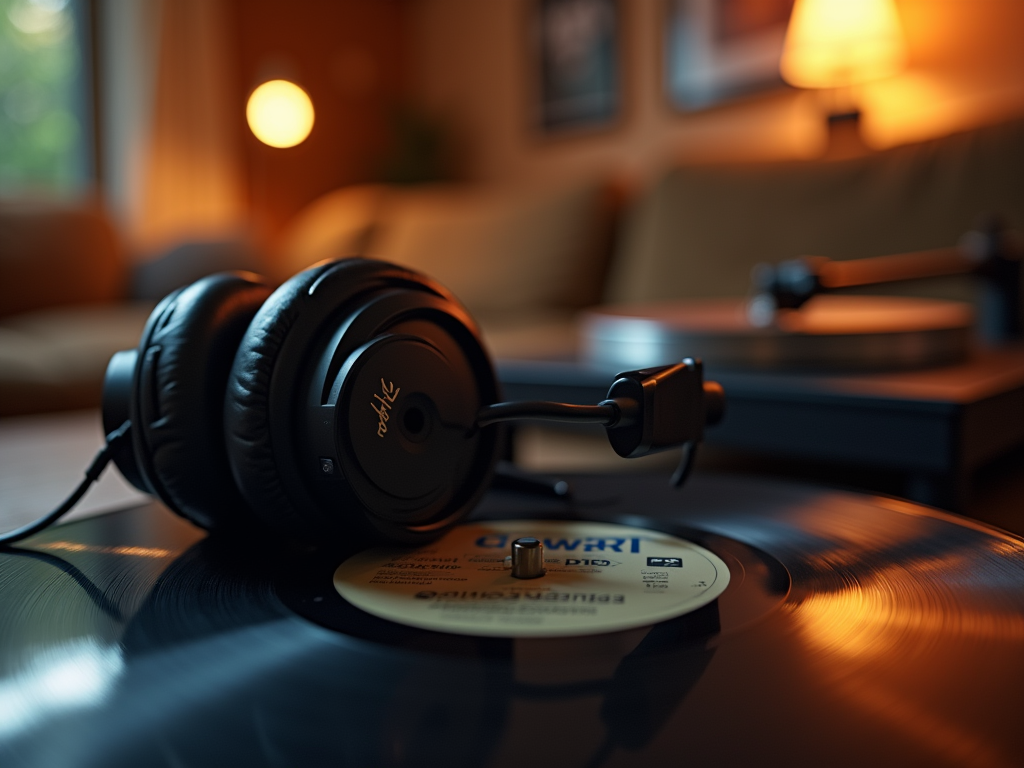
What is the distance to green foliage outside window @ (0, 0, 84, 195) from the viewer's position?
376cm

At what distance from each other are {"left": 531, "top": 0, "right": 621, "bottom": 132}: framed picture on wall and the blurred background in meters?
0.01

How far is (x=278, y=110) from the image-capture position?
3.54 m

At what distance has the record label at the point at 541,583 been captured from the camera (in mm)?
417

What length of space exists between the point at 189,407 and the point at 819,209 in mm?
1824

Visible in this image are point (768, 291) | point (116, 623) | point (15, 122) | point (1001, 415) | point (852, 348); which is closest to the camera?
point (116, 623)

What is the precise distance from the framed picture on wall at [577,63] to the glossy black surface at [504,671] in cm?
316

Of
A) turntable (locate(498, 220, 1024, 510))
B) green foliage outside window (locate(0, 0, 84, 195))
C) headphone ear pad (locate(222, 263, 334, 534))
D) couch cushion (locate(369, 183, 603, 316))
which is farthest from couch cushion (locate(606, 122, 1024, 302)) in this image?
green foliage outside window (locate(0, 0, 84, 195))

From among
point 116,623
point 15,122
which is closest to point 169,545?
point 116,623

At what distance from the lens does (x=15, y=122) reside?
3812mm

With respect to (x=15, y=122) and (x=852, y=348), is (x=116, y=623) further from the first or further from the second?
(x=15, y=122)

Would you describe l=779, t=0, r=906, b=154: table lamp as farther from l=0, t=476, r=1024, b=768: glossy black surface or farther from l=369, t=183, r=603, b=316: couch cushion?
l=0, t=476, r=1024, b=768: glossy black surface

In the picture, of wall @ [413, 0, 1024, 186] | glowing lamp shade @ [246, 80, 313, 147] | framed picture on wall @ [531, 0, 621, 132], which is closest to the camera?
wall @ [413, 0, 1024, 186]

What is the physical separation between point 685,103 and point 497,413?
288 centimetres

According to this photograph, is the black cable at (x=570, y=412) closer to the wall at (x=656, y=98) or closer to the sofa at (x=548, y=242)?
the sofa at (x=548, y=242)
